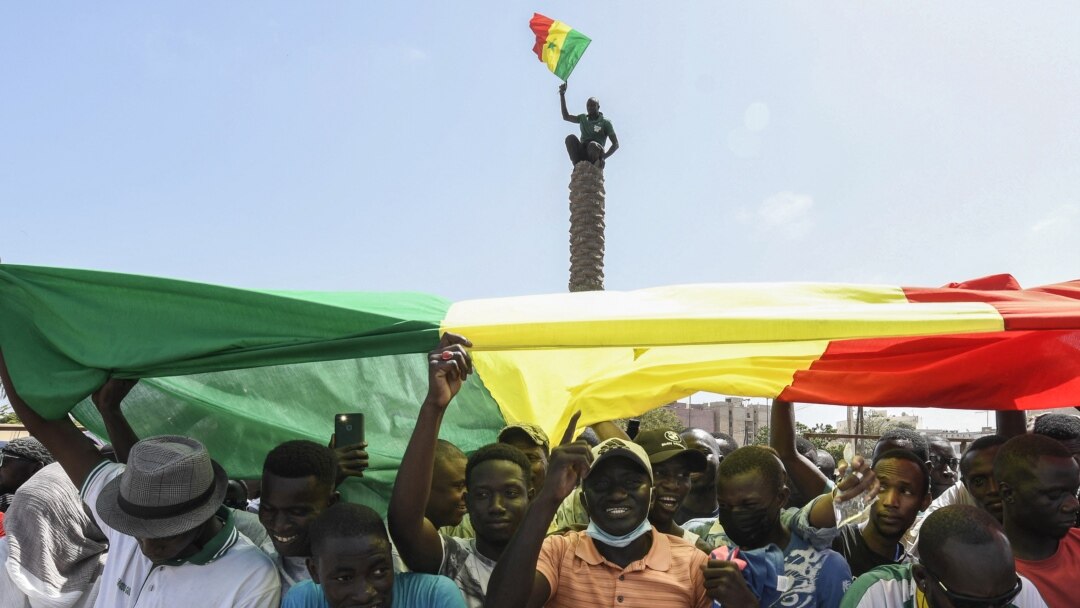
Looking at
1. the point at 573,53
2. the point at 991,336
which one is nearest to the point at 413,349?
the point at 991,336

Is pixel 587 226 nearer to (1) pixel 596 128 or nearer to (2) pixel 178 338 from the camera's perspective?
(1) pixel 596 128

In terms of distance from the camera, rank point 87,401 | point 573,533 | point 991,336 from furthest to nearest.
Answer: point 991,336 < point 87,401 < point 573,533

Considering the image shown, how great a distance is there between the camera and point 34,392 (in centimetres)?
317

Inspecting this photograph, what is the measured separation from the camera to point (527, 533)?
2.53 metres

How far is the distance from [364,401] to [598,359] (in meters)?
1.26

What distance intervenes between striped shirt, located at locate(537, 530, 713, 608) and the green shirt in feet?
35.0

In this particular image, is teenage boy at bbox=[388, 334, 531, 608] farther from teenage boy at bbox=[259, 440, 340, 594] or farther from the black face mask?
the black face mask

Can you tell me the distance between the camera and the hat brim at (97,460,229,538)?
101 inches

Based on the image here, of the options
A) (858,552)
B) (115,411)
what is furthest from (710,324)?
(115,411)

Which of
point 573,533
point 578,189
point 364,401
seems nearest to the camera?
point 573,533

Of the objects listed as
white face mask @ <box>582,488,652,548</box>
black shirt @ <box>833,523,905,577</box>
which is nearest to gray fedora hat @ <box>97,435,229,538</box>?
white face mask @ <box>582,488,652,548</box>

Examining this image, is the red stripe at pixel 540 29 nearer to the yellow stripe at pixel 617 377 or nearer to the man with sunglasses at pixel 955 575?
the yellow stripe at pixel 617 377

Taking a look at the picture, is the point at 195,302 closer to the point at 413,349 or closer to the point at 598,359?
the point at 413,349

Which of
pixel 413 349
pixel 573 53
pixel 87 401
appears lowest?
pixel 87 401
